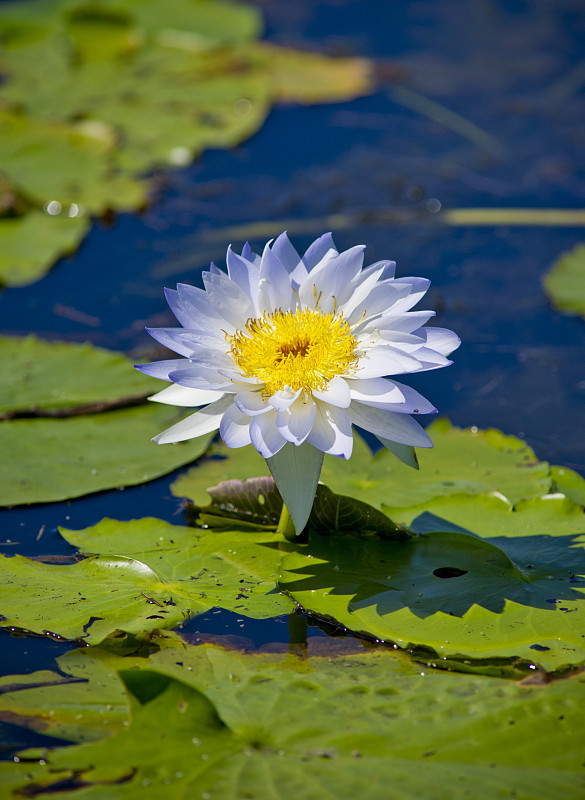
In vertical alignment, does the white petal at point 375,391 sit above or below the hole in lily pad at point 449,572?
above

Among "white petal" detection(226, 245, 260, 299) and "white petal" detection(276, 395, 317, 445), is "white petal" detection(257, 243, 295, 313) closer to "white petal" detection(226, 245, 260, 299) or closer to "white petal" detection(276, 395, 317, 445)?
"white petal" detection(226, 245, 260, 299)

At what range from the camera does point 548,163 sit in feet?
16.8

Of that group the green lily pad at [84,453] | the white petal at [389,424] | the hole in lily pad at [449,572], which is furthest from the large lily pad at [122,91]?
the hole in lily pad at [449,572]

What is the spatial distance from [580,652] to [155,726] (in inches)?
44.4

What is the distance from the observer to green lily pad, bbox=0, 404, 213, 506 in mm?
2875

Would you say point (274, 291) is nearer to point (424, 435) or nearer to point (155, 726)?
point (424, 435)

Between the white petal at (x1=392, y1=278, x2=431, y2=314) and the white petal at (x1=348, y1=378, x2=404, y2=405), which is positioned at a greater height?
the white petal at (x1=392, y1=278, x2=431, y2=314)

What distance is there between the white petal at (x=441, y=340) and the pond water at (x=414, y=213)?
36.4 inches

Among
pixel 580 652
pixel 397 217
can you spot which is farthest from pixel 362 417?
pixel 397 217

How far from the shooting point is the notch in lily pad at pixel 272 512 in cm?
242

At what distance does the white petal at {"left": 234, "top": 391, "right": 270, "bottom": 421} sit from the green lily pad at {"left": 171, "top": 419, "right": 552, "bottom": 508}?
66 cm

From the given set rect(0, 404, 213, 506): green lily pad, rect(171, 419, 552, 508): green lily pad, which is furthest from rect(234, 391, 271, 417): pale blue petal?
rect(0, 404, 213, 506): green lily pad

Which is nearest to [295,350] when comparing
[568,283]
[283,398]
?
[283,398]

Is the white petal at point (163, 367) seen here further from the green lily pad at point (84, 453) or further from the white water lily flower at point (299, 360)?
the green lily pad at point (84, 453)
